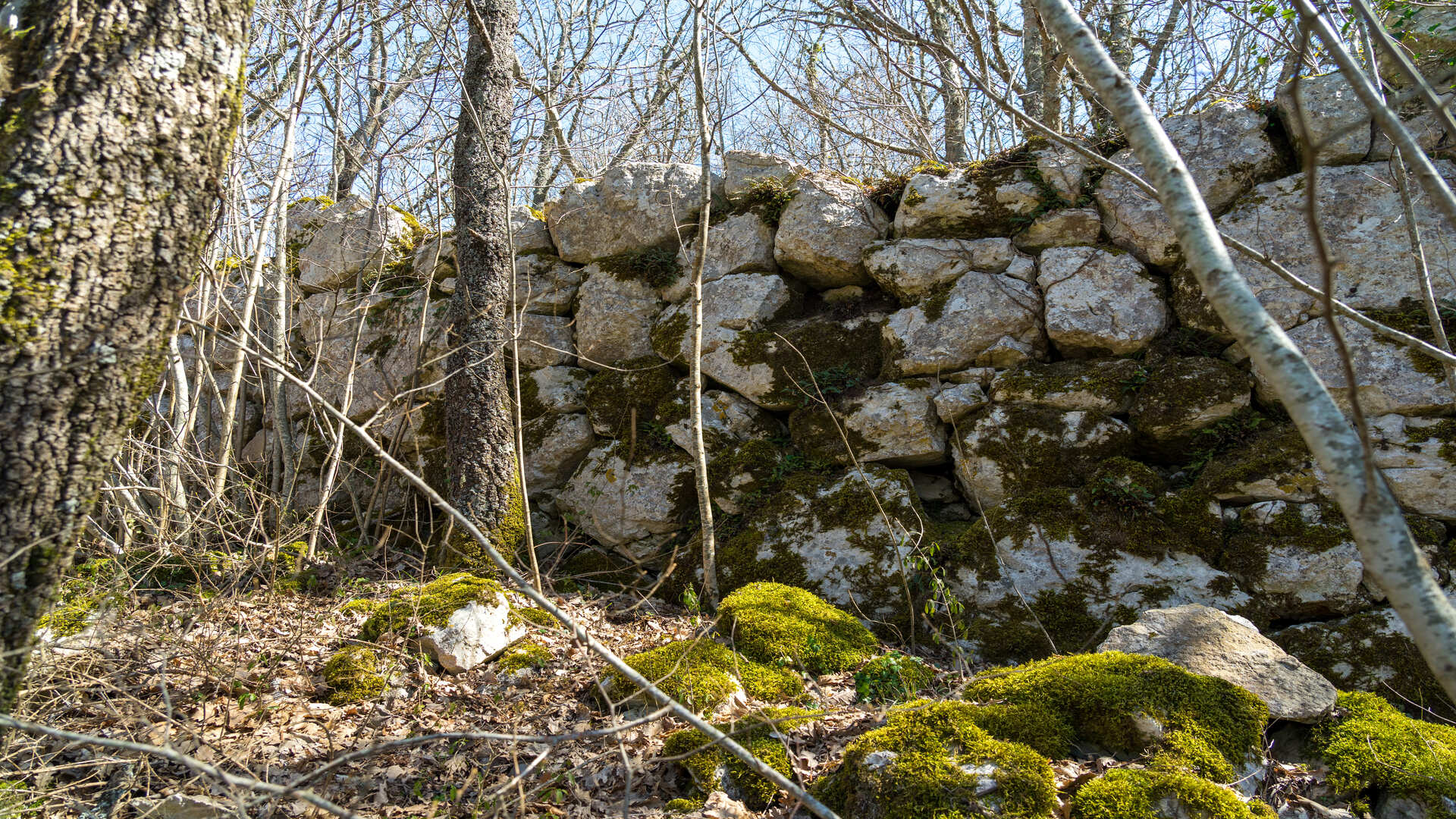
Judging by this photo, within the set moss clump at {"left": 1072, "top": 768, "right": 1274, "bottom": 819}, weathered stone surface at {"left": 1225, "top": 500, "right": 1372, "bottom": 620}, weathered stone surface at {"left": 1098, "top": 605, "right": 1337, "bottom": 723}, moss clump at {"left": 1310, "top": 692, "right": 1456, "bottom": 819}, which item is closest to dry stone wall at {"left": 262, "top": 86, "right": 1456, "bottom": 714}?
weathered stone surface at {"left": 1225, "top": 500, "right": 1372, "bottom": 620}

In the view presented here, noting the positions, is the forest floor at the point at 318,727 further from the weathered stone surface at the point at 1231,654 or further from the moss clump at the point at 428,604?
the weathered stone surface at the point at 1231,654

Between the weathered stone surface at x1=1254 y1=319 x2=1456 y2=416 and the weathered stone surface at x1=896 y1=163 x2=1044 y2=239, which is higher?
the weathered stone surface at x1=896 y1=163 x2=1044 y2=239

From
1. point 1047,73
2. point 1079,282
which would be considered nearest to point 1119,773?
point 1079,282

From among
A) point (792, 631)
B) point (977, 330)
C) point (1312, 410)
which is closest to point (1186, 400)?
point (977, 330)

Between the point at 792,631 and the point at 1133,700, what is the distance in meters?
1.53

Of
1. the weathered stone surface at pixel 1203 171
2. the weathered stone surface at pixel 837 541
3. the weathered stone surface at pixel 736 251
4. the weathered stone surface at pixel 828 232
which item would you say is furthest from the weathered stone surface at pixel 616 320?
the weathered stone surface at pixel 1203 171

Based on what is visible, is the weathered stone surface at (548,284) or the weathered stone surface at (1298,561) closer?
the weathered stone surface at (1298,561)

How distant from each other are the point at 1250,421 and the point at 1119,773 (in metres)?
2.70

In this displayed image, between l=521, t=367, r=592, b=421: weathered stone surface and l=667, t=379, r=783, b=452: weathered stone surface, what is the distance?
96 centimetres

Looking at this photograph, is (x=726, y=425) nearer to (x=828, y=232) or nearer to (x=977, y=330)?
(x=828, y=232)

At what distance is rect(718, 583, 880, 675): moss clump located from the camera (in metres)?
3.66

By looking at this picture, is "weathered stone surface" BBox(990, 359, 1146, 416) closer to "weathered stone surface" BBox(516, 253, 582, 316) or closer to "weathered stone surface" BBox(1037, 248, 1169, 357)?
"weathered stone surface" BBox(1037, 248, 1169, 357)

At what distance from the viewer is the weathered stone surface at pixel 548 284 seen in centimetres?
621

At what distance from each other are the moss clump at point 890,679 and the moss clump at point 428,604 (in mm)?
1916
